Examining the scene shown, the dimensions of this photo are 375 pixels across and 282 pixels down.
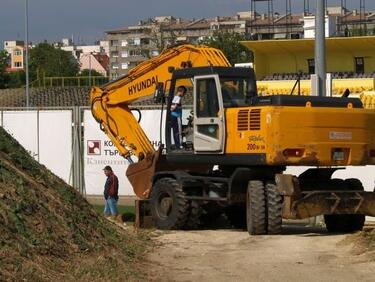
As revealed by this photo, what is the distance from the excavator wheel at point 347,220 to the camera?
1697 centimetres

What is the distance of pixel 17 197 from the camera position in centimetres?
1136

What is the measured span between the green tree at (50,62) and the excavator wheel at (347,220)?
93.8 meters

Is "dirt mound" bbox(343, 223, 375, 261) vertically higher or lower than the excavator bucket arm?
lower

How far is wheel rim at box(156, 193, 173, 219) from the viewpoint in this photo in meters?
17.3

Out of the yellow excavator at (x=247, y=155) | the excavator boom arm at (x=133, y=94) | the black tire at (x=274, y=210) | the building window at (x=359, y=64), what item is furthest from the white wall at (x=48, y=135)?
the building window at (x=359, y=64)

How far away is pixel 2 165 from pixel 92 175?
45.1 ft

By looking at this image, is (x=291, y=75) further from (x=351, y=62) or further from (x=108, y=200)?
(x=108, y=200)

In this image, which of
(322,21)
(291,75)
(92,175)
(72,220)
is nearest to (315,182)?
(322,21)

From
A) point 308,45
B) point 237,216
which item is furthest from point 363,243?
point 308,45

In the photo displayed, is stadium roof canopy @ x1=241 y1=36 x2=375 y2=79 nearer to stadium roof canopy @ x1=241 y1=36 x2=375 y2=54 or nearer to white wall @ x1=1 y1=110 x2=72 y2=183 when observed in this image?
stadium roof canopy @ x1=241 y1=36 x2=375 y2=54

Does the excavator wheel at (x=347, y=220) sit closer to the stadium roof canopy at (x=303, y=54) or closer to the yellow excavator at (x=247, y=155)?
the yellow excavator at (x=247, y=155)

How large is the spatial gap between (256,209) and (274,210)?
32 cm

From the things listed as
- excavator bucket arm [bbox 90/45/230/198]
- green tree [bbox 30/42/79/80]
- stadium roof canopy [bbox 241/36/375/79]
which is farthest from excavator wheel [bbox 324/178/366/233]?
green tree [bbox 30/42/79/80]

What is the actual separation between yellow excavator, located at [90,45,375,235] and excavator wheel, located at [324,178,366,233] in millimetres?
19
